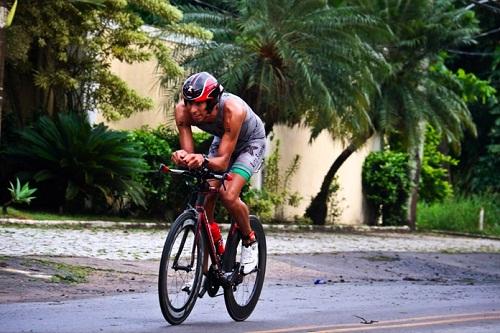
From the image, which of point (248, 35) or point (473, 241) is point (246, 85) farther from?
point (473, 241)

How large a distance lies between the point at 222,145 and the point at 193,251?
0.80m

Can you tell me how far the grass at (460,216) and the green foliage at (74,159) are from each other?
450 inches

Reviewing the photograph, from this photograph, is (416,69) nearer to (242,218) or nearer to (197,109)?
(242,218)

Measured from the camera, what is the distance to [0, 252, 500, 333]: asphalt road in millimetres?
8047

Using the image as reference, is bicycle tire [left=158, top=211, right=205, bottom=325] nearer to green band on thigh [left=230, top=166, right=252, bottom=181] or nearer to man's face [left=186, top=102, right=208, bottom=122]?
green band on thigh [left=230, top=166, right=252, bottom=181]

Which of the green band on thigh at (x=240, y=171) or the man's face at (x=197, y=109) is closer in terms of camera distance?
the man's face at (x=197, y=109)

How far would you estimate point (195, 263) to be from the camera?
→ 813cm

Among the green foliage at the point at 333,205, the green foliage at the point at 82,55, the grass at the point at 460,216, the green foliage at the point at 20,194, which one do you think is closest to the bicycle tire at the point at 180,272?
the green foliage at the point at 20,194

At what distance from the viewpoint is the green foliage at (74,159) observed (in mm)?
18453

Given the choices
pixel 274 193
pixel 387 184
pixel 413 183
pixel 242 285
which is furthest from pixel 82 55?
pixel 242 285

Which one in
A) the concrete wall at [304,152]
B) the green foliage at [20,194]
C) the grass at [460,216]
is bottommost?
the green foliage at [20,194]

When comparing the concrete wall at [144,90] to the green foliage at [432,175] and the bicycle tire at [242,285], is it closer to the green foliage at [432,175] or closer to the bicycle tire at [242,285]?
the green foliage at [432,175]

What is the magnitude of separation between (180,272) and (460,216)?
21.6 metres

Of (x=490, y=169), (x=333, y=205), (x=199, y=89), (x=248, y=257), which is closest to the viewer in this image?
(x=199, y=89)
